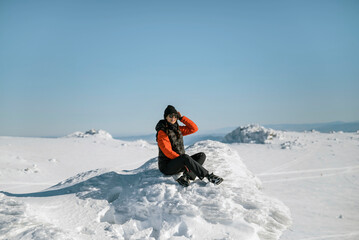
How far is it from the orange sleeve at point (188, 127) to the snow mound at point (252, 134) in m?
11.4

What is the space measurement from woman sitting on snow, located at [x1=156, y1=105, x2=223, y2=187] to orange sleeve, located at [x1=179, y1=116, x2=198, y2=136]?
244 mm

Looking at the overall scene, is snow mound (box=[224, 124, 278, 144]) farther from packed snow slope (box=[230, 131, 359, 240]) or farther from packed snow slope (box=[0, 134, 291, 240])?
packed snow slope (box=[0, 134, 291, 240])

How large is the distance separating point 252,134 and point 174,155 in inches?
514

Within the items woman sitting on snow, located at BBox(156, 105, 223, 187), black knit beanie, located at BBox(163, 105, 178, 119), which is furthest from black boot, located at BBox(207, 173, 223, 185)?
black knit beanie, located at BBox(163, 105, 178, 119)

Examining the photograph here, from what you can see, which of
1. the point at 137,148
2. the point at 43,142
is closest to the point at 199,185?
the point at 137,148

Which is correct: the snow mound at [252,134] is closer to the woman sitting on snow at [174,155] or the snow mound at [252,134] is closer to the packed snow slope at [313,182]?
the packed snow slope at [313,182]

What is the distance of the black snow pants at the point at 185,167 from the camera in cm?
449

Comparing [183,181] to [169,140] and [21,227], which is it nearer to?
[169,140]

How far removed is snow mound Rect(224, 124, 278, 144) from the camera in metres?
16.1

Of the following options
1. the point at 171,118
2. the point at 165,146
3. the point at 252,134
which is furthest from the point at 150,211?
the point at 252,134

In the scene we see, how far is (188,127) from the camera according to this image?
206 inches

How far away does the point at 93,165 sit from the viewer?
11883mm

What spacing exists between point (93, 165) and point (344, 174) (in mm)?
9508

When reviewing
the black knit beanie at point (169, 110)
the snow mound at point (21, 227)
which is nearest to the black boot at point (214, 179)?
the black knit beanie at point (169, 110)
